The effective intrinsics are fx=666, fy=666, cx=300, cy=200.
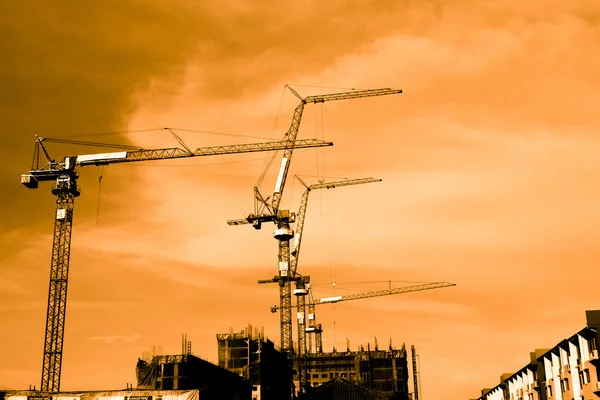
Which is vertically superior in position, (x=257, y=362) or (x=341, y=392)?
(x=257, y=362)

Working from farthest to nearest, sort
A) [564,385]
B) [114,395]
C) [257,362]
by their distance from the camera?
[257,362] → [564,385] → [114,395]

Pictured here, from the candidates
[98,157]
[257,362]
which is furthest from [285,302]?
[98,157]

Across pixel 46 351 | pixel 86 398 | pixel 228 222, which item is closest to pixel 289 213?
pixel 228 222

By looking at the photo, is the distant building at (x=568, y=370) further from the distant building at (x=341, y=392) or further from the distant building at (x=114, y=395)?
the distant building at (x=114, y=395)

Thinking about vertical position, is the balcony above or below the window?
above

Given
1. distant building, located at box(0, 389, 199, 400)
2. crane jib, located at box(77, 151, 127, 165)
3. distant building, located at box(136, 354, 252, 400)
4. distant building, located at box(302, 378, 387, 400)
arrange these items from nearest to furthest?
1. distant building, located at box(0, 389, 199, 400)
2. distant building, located at box(302, 378, 387, 400)
3. crane jib, located at box(77, 151, 127, 165)
4. distant building, located at box(136, 354, 252, 400)

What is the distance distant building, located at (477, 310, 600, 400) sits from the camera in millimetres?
69375

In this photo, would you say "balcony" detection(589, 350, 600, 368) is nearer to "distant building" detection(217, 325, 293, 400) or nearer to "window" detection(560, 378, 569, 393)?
"window" detection(560, 378, 569, 393)

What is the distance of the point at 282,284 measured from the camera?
568ft

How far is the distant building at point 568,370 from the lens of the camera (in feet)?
228

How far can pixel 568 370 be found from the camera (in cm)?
7769

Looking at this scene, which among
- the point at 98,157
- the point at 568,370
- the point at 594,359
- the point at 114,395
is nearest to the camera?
the point at 114,395

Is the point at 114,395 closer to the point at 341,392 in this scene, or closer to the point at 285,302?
the point at 341,392

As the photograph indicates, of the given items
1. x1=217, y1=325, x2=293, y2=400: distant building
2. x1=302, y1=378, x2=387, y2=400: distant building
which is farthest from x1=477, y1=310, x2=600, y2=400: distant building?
x1=217, y1=325, x2=293, y2=400: distant building
